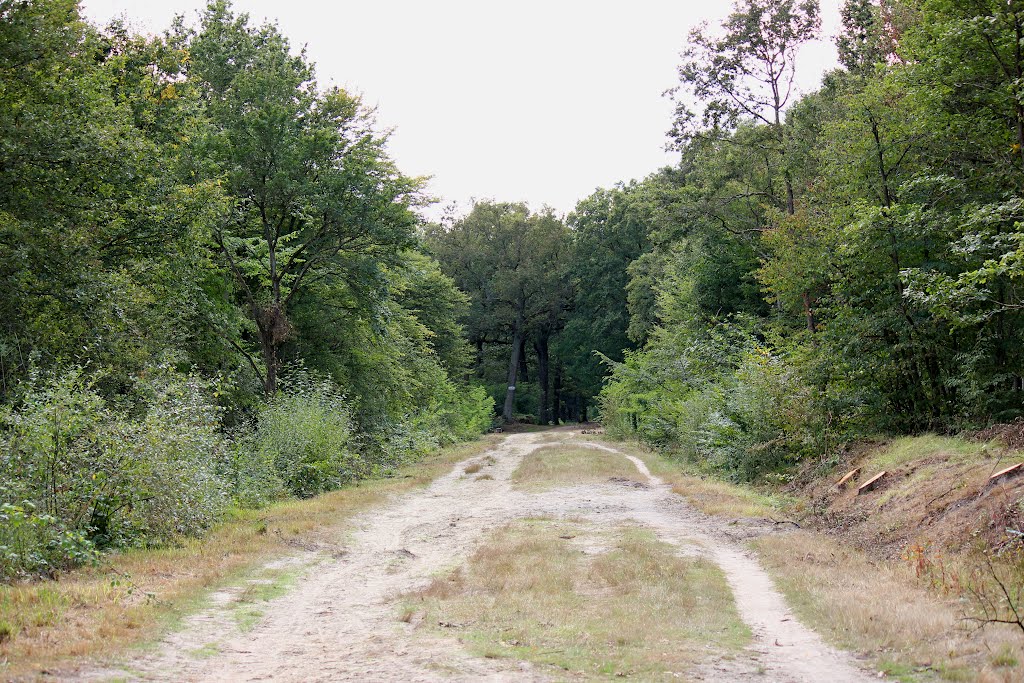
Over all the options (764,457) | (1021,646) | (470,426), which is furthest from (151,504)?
(470,426)

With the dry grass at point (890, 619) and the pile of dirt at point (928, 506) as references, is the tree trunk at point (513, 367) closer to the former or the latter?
the pile of dirt at point (928, 506)

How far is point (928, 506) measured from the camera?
11.4 metres

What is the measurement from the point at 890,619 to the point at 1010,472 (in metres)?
4.61

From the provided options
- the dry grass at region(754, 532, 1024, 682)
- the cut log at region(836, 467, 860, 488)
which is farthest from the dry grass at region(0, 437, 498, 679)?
the cut log at region(836, 467, 860, 488)

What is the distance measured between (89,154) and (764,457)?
54.8 feet

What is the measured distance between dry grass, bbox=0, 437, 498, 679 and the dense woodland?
2.07ft

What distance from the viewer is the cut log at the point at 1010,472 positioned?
10500 millimetres

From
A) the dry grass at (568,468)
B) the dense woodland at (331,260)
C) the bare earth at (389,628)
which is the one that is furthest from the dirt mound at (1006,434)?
the dry grass at (568,468)

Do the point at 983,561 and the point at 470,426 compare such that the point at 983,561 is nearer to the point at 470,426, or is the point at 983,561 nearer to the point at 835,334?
the point at 835,334

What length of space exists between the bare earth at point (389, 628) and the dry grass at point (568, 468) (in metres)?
6.39

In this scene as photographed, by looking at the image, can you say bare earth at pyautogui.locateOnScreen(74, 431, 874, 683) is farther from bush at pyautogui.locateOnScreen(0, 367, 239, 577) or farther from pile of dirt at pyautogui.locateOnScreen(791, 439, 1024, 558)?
bush at pyautogui.locateOnScreen(0, 367, 239, 577)

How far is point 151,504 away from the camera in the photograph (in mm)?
11250

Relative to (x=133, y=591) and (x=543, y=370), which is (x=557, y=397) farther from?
(x=133, y=591)

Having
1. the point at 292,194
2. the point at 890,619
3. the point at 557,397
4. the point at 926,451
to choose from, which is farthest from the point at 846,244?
the point at 557,397
